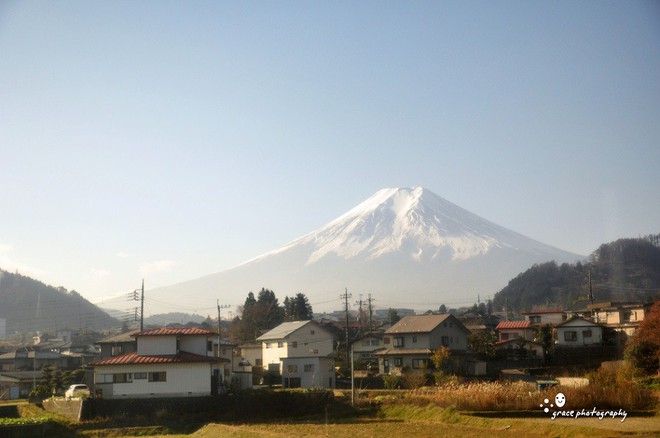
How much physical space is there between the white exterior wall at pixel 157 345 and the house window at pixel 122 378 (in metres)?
1.25

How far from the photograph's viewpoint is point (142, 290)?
41.9 m

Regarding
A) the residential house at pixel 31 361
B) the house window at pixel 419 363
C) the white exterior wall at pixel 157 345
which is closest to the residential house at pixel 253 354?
the house window at pixel 419 363

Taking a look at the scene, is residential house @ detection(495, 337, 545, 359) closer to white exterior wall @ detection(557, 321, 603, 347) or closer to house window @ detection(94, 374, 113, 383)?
white exterior wall @ detection(557, 321, 603, 347)

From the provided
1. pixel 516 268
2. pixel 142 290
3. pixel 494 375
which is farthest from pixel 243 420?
pixel 516 268

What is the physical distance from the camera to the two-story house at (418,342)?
119 feet

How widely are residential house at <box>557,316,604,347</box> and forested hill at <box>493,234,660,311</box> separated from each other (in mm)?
44507

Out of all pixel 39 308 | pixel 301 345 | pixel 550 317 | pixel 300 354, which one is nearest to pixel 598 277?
pixel 550 317

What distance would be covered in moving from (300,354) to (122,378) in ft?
47.2

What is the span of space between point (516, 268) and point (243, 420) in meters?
142

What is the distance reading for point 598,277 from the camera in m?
89.9

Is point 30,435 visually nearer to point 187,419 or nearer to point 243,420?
point 187,419

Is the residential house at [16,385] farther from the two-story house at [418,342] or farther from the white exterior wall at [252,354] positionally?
the two-story house at [418,342]

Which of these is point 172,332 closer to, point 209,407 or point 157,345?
point 157,345
